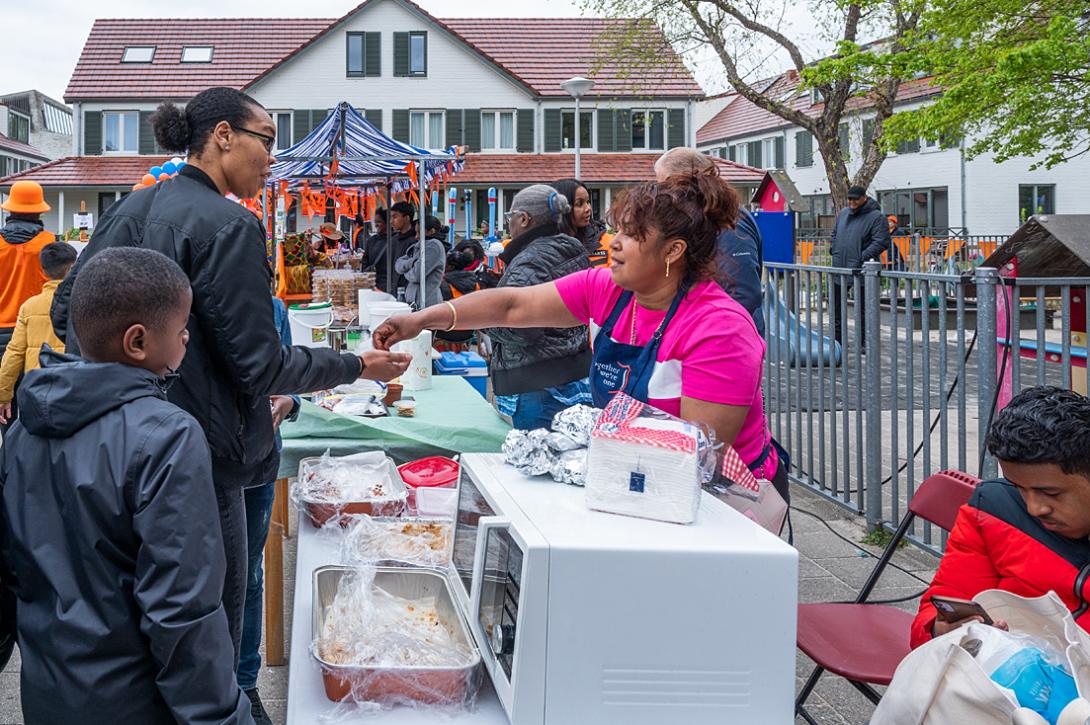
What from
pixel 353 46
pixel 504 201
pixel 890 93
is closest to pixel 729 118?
pixel 504 201

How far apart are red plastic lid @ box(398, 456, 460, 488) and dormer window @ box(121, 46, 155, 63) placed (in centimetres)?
4302

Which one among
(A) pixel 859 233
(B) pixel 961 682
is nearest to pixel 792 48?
(A) pixel 859 233

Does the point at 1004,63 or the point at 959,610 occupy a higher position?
the point at 1004,63

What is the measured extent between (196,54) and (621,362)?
1753 inches

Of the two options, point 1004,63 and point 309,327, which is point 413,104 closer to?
point 1004,63

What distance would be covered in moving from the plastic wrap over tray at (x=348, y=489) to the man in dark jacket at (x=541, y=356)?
30.8 inches

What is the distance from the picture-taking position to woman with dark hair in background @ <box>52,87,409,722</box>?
2.58 meters

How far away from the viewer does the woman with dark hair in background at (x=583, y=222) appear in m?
5.35

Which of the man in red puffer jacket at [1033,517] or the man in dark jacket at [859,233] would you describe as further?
the man in dark jacket at [859,233]

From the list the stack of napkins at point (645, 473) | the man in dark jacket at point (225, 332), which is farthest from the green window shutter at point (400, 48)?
the stack of napkins at point (645, 473)

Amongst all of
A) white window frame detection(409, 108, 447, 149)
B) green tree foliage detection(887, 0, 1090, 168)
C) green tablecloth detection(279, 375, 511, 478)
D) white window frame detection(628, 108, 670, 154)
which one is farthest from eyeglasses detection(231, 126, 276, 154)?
white window frame detection(628, 108, 670, 154)

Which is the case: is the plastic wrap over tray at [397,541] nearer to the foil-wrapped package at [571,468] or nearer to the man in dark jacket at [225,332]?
the man in dark jacket at [225,332]

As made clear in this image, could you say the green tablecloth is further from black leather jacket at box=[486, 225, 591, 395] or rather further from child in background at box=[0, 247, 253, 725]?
child in background at box=[0, 247, 253, 725]

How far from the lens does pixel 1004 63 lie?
32.8 feet
